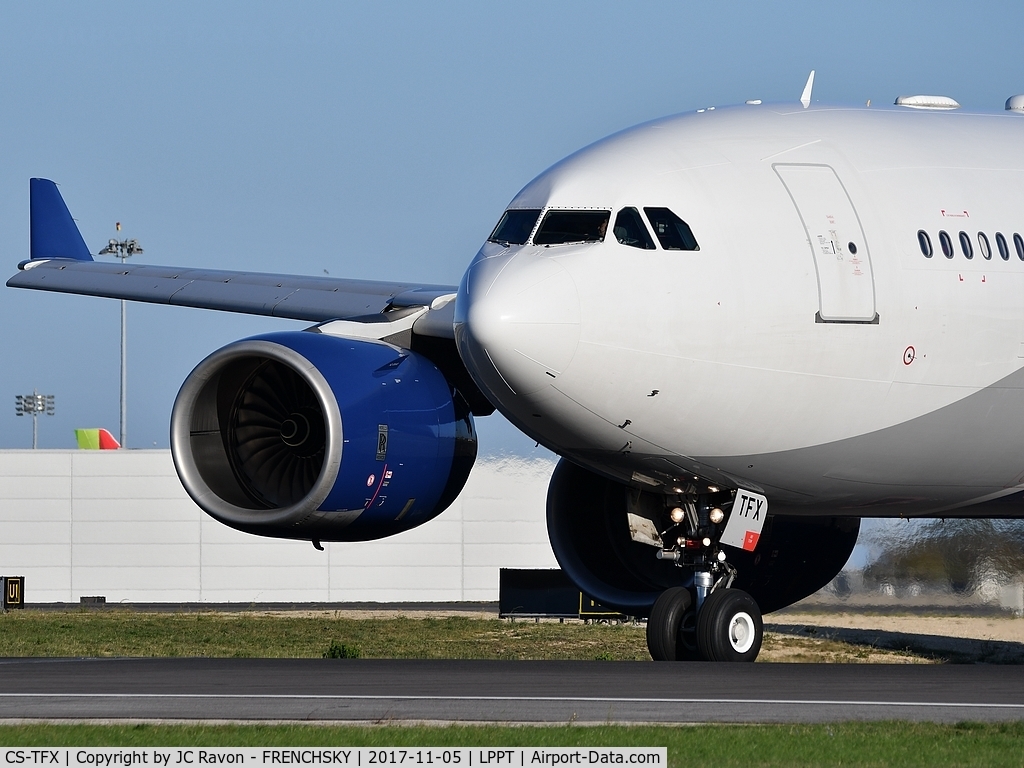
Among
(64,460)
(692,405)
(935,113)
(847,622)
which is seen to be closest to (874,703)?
(692,405)

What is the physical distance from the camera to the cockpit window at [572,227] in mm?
13164

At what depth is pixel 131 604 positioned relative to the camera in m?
50.5

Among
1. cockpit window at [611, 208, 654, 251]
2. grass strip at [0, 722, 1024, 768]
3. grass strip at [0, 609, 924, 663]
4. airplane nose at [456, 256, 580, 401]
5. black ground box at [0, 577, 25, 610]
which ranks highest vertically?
cockpit window at [611, 208, 654, 251]

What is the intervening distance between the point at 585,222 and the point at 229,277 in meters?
7.26

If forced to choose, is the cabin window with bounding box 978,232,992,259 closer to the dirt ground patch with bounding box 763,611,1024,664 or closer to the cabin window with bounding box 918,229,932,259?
the cabin window with bounding box 918,229,932,259

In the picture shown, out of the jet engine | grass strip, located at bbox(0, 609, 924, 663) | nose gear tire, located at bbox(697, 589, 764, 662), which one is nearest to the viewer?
nose gear tire, located at bbox(697, 589, 764, 662)

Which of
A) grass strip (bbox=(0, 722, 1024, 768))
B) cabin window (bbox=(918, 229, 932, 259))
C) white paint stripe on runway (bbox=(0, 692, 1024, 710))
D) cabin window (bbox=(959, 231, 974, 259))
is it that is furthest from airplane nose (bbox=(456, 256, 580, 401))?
grass strip (bbox=(0, 722, 1024, 768))

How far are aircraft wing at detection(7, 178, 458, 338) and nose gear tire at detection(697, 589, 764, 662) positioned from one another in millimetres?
4088

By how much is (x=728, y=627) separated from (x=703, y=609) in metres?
0.25

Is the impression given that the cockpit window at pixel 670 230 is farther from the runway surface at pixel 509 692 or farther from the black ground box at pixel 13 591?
the black ground box at pixel 13 591

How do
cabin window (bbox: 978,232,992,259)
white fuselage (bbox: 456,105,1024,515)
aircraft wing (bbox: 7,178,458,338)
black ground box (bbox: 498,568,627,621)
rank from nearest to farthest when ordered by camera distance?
white fuselage (bbox: 456,105,1024,515)
cabin window (bbox: 978,232,992,259)
aircraft wing (bbox: 7,178,458,338)
black ground box (bbox: 498,568,627,621)

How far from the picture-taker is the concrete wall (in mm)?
49531

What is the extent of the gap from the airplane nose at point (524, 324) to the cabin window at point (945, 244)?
3.34 m

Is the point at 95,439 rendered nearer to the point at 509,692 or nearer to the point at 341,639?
the point at 341,639
